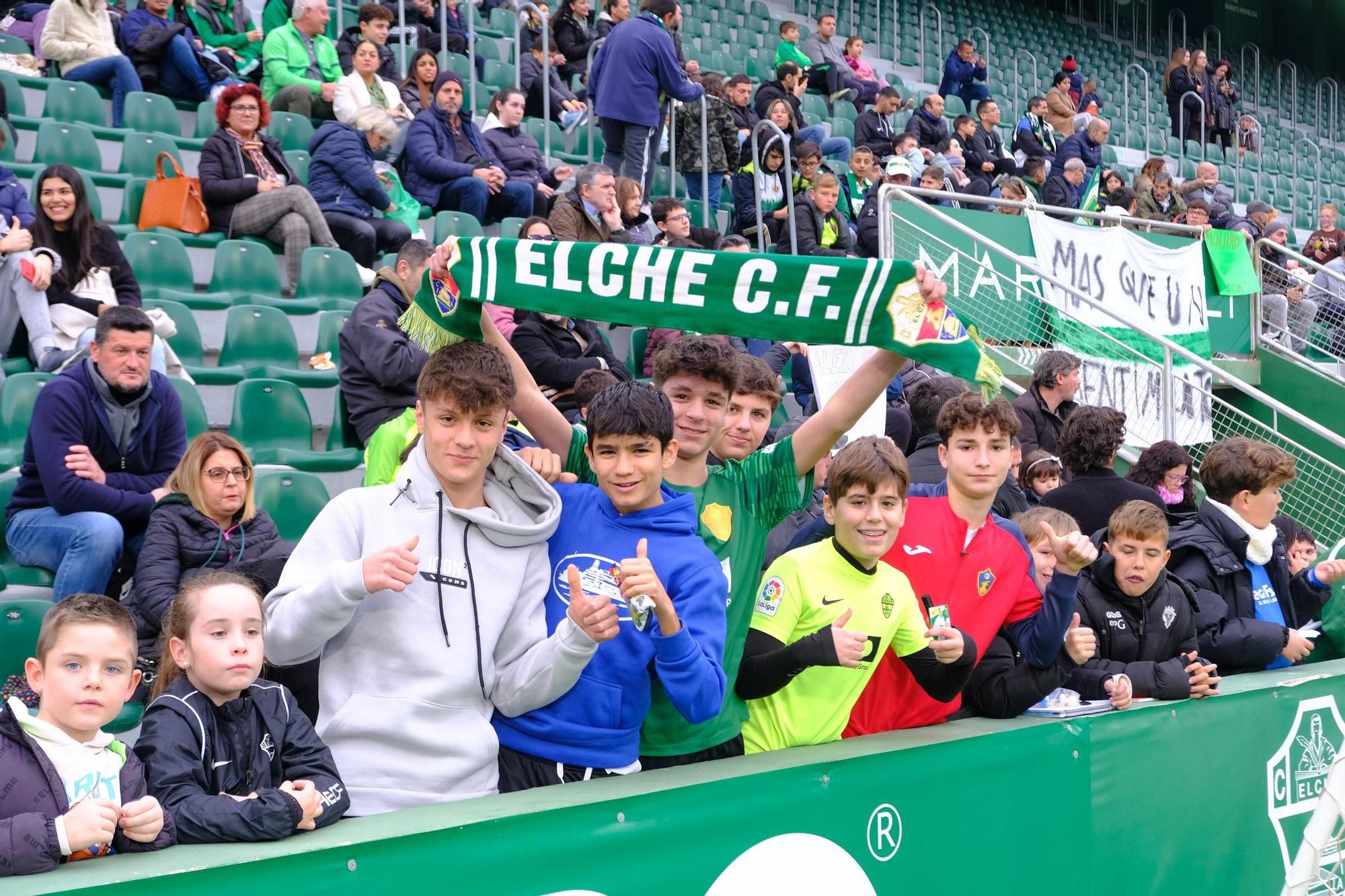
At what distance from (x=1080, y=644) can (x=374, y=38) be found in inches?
290

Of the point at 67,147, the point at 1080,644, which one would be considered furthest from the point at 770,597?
the point at 67,147

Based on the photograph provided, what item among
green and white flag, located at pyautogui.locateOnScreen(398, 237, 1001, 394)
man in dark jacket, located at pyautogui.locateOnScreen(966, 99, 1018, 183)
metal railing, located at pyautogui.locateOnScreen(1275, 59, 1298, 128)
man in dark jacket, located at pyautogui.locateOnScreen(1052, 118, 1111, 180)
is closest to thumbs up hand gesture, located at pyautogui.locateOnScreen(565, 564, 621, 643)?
green and white flag, located at pyautogui.locateOnScreen(398, 237, 1001, 394)

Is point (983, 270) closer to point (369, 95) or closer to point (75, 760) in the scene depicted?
point (369, 95)

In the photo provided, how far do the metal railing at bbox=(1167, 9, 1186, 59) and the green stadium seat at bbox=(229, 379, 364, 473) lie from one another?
23.1 m

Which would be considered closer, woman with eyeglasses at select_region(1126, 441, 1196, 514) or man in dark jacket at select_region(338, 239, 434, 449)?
man in dark jacket at select_region(338, 239, 434, 449)

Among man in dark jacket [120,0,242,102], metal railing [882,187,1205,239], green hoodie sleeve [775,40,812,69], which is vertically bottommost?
metal railing [882,187,1205,239]

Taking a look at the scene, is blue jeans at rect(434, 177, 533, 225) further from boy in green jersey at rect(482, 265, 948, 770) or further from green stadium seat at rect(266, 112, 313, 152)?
boy in green jersey at rect(482, 265, 948, 770)

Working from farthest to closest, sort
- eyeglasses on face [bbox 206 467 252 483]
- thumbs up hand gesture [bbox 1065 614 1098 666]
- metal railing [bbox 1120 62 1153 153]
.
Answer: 1. metal railing [bbox 1120 62 1153 153]
2. eyeglasses on face [bbox 206 467 252 483]
3. thumbs up hand gesture [bbox 1065 614 1098 666]

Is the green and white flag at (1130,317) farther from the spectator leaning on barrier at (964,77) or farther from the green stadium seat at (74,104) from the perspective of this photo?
the spectator leaning on barrier at (964,77)

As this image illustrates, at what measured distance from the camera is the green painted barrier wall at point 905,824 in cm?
215

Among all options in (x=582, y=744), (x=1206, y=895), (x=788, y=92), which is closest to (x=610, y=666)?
(x=582, y=744)

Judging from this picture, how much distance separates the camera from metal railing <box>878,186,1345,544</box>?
8156 millimetres

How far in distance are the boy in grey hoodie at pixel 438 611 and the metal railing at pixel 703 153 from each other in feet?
23.6

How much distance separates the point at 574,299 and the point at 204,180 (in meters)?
5.04
